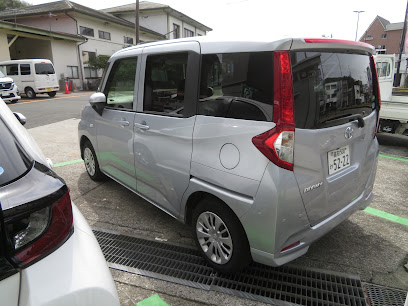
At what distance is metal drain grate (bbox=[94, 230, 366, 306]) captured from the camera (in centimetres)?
223

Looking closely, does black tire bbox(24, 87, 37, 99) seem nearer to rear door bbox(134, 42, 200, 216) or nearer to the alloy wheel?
rear door bbox(134, 42, 200, 216)

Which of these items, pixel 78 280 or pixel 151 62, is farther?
pixel 151 62

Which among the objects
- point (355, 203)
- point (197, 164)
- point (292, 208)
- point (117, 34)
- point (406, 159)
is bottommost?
point (406, 159)

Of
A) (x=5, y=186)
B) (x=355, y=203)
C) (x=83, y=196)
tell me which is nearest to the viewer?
(x=5, y=186)

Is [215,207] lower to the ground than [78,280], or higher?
lower

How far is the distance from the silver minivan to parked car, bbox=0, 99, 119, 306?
1.10 metres

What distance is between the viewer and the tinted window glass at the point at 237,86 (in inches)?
76.0

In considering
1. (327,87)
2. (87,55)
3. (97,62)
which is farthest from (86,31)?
(327,87)

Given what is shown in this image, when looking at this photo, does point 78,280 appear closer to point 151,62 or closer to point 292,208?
point 292,208

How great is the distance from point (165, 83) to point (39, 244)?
1944 mm

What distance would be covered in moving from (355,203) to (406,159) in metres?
4.26

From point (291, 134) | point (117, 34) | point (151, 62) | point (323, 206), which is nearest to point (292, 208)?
point (323, 206)

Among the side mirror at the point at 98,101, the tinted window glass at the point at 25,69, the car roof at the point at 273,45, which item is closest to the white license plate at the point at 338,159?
the car roof at the point at 273,45

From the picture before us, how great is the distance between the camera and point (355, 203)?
253 cm
